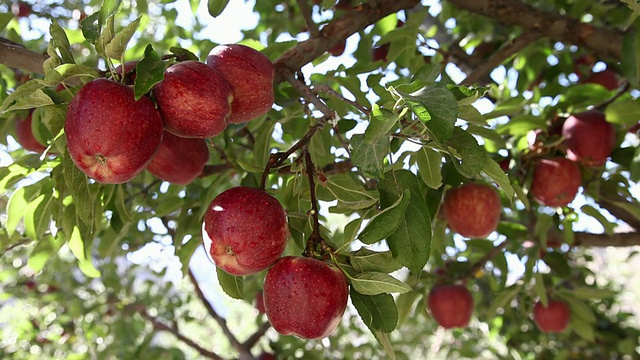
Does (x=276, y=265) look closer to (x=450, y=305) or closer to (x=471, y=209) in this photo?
(x=471, y=209)

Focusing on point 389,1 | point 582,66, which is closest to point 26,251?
point 389,1

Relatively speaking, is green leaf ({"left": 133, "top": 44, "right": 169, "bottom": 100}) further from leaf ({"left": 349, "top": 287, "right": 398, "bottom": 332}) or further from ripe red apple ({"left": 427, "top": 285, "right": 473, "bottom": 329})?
ripe red apple ({"left": 427, "top": 285, "right": 473, "bottom": 329})

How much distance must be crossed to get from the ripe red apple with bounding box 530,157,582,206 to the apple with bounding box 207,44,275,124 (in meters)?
0.98

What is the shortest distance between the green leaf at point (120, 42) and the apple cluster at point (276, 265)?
33 cm

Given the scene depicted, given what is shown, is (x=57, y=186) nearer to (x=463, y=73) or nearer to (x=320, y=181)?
(x=320, y=181)

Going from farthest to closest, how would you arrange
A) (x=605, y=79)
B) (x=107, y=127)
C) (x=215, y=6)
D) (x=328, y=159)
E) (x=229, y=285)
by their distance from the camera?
(x=605, y=79) → (x=328, y=159) → (x=215, y=6) → (x=229, y=285) → (x=107, y=127)

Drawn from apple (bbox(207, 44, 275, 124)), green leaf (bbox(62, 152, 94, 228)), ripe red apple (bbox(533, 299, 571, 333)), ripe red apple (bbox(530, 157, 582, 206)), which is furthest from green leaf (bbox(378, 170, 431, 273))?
ripe red apple (bbox(533, 299, 571, 333))

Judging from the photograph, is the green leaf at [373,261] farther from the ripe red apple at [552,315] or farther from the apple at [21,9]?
the apple at [21,9]

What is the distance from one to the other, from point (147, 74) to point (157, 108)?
15 centimetres

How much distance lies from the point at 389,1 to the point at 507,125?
0.56 m

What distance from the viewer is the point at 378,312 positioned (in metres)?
1.09

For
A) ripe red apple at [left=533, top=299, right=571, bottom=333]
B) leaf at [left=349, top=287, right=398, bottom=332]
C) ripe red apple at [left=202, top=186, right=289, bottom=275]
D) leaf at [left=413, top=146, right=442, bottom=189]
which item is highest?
ripe red apple at [left=202, top=186, right=289, bottom=275]

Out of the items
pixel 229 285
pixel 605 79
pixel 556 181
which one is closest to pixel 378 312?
pixel 229 285

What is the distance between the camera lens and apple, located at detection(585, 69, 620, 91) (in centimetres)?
250
